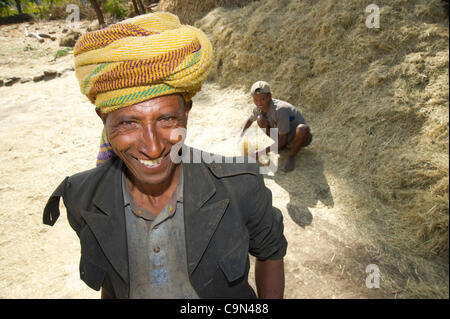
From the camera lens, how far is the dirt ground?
2.63 metres

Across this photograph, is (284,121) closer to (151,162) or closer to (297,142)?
(297,142)

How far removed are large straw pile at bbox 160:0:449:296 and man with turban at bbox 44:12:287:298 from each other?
2482mm

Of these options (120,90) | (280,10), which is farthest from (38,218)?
(280,10)

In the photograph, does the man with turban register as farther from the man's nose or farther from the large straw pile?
the large straw pile

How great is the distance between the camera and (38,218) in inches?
133

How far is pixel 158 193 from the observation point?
1.31 m

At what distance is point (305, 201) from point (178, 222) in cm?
271

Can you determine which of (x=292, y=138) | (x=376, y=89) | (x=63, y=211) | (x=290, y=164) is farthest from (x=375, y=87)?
(x=63, y=211)

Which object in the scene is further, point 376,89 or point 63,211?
point 376,89

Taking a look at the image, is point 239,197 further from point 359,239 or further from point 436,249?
point 436,249

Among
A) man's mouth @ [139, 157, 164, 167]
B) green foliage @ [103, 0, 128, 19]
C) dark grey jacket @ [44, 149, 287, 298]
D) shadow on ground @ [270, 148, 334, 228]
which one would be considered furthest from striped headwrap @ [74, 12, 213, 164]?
green foliage @ [103, 0, 128, 19]

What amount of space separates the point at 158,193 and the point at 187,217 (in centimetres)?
20

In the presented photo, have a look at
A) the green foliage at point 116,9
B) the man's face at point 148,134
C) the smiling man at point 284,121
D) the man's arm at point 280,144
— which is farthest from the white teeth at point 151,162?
the green foliage at point 116,9

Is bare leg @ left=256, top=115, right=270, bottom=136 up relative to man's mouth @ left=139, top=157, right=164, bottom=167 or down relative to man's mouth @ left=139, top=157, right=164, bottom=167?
down
